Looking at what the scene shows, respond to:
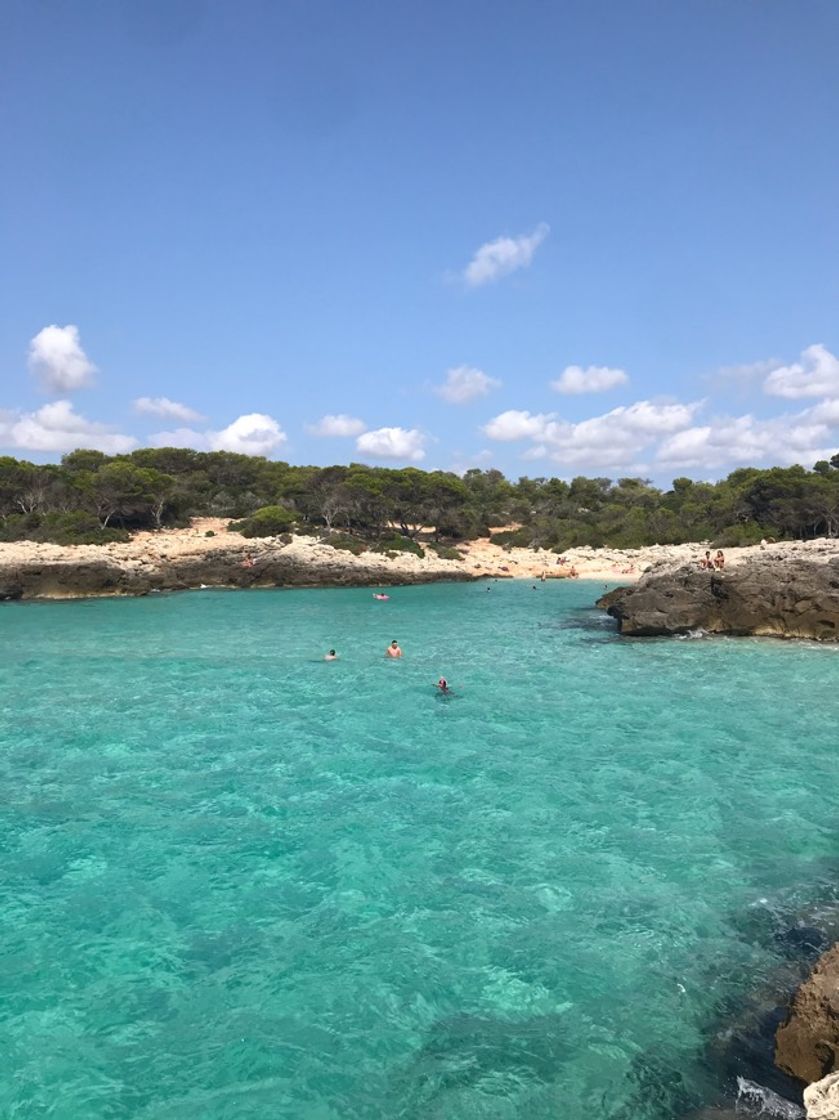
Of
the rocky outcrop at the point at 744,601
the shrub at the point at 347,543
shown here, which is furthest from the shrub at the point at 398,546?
the rocky outcrop at the point at 744,601

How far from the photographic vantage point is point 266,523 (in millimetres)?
66750

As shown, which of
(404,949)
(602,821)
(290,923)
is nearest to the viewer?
(404,949)

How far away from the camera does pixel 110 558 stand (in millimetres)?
52031

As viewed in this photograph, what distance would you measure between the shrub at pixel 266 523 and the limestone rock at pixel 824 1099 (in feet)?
206

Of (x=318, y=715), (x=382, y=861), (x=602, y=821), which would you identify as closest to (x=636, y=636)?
(x=318, y=715)

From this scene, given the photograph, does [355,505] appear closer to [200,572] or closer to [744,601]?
[200,572]

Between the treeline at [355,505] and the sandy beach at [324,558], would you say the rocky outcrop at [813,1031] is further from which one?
the treeline at [355,505]

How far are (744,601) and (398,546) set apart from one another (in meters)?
37.7

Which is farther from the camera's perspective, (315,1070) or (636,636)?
(636,636)

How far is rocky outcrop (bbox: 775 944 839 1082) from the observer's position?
662cm

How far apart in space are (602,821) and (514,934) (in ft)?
14.0

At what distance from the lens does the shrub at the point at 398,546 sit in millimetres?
64562

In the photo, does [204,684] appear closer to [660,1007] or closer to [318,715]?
[318,715]

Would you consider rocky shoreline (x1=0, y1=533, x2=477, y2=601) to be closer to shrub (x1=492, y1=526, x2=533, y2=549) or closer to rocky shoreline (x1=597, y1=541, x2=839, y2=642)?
shrub (x1=492, y1=526, x2=533, y2=549)
